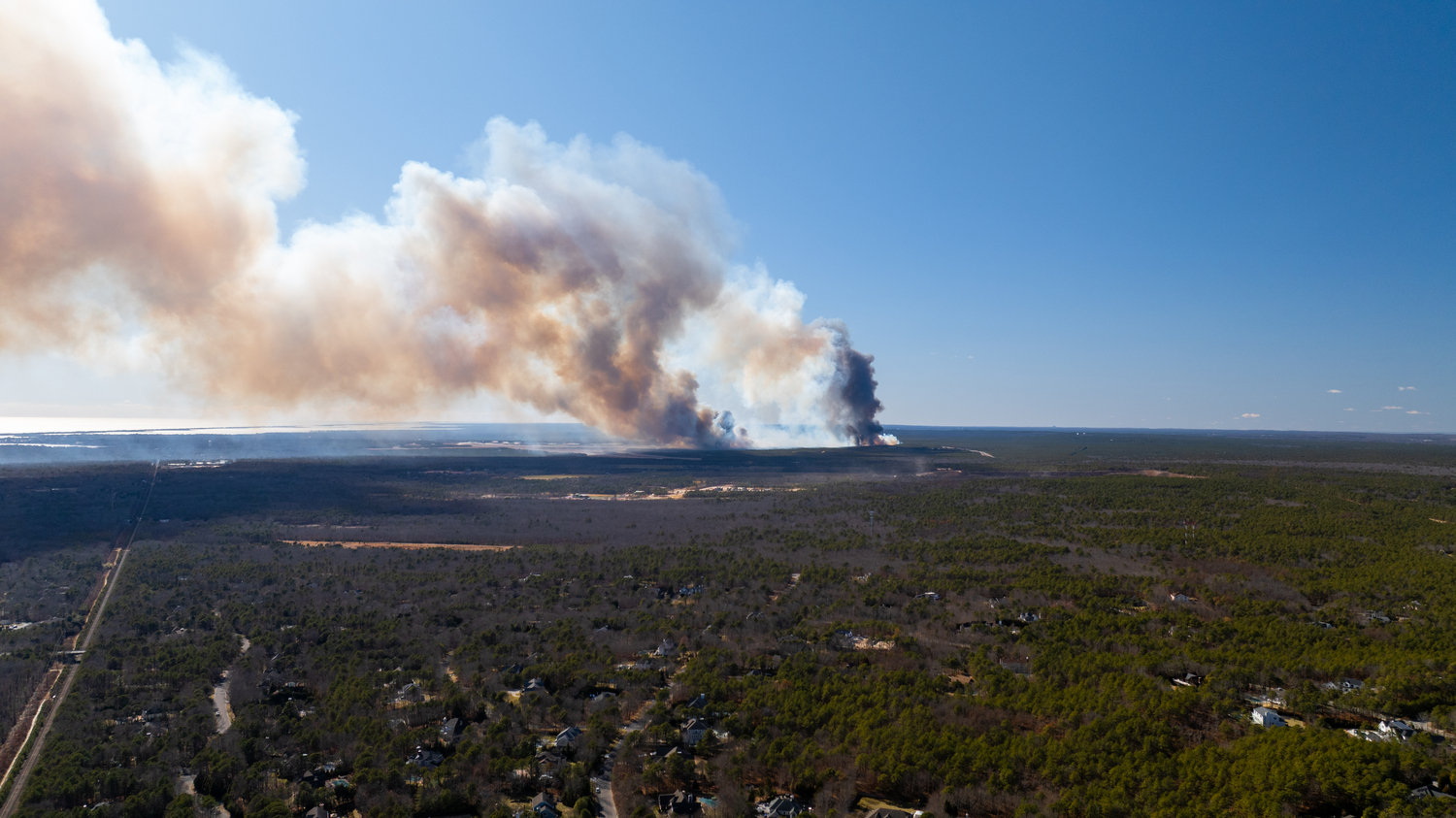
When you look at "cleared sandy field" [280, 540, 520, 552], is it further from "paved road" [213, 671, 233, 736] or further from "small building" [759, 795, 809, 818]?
"small building" [759, 795, 809, 818]

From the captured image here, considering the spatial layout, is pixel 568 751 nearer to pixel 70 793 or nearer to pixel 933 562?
pixel 70 793

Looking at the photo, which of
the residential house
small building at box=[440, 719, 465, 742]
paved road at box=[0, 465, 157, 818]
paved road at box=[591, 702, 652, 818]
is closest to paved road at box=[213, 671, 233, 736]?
paved road at box=[0, 465, 157, 818]

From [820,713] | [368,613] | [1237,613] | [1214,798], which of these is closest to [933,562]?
[1237,613]

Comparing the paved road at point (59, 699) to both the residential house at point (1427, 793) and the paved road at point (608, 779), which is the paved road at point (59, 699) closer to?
the paved road at point (608, 779)

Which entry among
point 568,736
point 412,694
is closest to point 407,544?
point 412,694

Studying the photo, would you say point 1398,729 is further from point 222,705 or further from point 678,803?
point 222,705

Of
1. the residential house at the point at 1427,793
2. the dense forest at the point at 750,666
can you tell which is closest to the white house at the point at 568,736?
the dense forest at the point at 750,666
